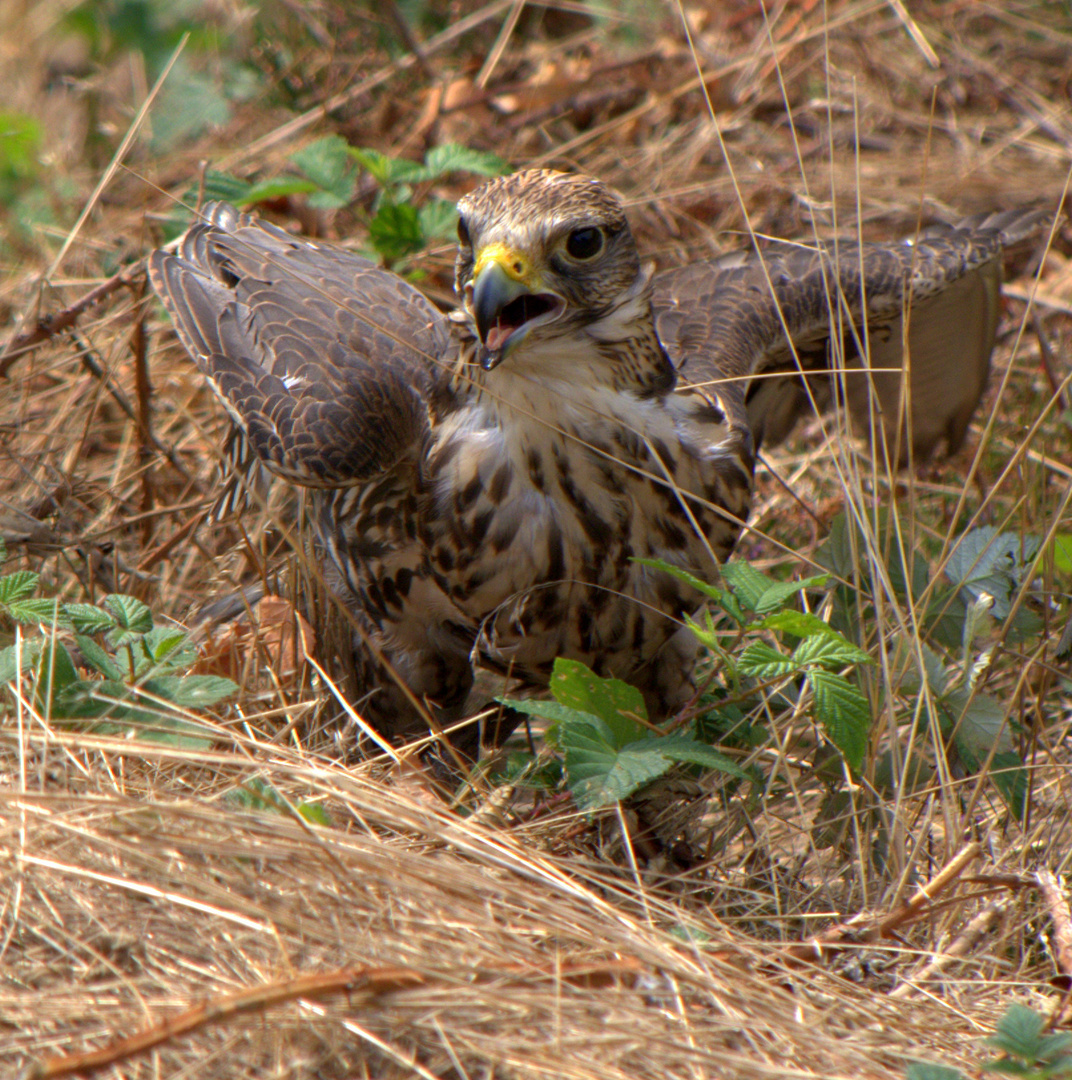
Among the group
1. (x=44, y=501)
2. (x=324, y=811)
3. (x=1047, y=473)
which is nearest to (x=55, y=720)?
(x=324, y=811)

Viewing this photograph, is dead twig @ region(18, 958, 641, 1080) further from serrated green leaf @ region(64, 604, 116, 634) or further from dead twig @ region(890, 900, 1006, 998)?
serrated green leaf @ region(64, 604, 116, 634)

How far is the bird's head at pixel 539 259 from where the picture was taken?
2273 millimetres

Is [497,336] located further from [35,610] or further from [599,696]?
[35,610]

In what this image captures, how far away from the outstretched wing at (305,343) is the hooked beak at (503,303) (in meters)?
0.23

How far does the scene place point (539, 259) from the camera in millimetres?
2330

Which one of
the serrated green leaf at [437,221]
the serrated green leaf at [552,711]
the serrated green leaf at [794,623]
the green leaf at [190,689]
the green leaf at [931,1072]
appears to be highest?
the serrated green leaf at [437,221]

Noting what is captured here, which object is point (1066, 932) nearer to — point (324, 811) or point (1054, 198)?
point (324, 811)

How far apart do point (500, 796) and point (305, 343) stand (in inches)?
47.0

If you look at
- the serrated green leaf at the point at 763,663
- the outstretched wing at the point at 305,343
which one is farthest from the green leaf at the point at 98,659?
the serrated green leaf at the point at 763,663

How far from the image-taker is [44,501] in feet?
11.3

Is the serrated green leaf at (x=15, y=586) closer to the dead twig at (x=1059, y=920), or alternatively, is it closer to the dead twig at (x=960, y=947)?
the dead twig at (x=960, y=947)

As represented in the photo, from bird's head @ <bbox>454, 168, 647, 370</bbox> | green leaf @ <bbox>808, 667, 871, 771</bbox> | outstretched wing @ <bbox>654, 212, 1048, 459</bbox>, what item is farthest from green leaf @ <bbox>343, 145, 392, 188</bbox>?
green leaf @ <bbox>808, 667, 871, 771</bbox>

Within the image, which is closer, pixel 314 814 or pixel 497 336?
pixel 314 814

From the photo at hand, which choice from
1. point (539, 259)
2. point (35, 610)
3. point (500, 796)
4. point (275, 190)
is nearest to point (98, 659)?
point (35, 610)
